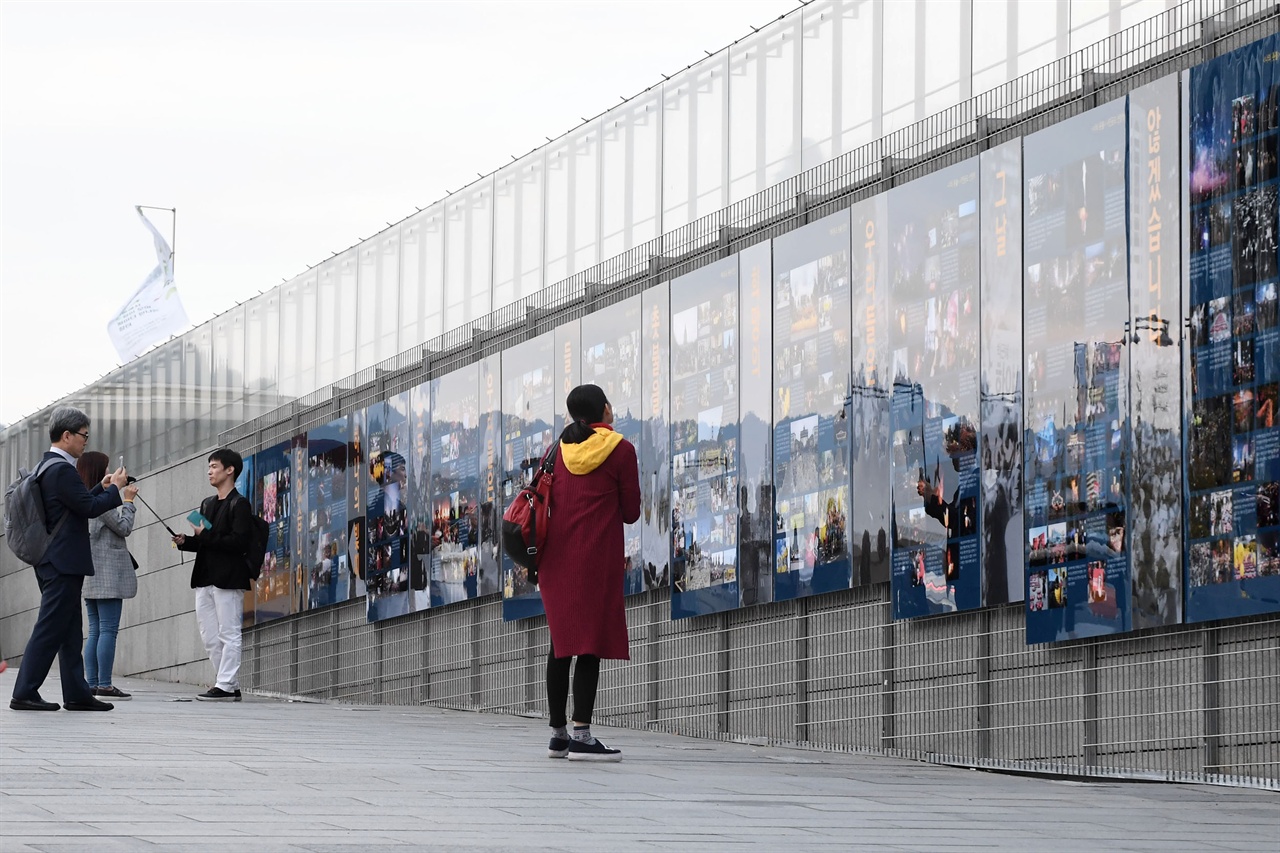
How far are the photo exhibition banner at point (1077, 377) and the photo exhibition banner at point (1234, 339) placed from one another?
45cm

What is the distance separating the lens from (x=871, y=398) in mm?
11250

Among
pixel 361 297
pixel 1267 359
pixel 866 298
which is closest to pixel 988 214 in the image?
pixel 866 298

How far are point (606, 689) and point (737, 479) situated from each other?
2.23m

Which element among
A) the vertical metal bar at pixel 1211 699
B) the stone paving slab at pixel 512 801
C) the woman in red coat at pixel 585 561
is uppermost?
the woman in red coat at pixel 585 561

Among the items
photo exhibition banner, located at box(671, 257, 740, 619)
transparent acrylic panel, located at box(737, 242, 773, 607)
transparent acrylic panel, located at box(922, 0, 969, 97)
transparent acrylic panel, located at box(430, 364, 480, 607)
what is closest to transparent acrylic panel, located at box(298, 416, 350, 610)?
transparent acrylic panel, located at box(430, 364, 480, 607)

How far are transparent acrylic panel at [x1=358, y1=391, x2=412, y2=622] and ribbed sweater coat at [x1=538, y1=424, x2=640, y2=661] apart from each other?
27.4 feet

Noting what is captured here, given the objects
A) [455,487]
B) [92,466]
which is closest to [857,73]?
[92,466]

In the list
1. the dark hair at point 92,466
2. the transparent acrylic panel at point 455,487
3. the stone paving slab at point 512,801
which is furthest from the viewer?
the transparent acrylic panel at point 455,487

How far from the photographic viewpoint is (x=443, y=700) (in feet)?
53.4

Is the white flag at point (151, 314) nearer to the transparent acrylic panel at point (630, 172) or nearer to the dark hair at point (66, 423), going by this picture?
the transparent acrylic panel at point (630, 172)

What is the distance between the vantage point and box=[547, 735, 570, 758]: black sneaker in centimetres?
840

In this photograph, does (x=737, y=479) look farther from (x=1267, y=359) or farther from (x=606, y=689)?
(x=1267, y=359)

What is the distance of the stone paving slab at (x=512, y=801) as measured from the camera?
17.7 feet

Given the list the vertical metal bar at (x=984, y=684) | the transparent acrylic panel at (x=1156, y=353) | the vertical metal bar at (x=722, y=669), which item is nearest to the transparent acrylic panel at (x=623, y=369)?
the vertical metal bar at (x=722, y=669)
